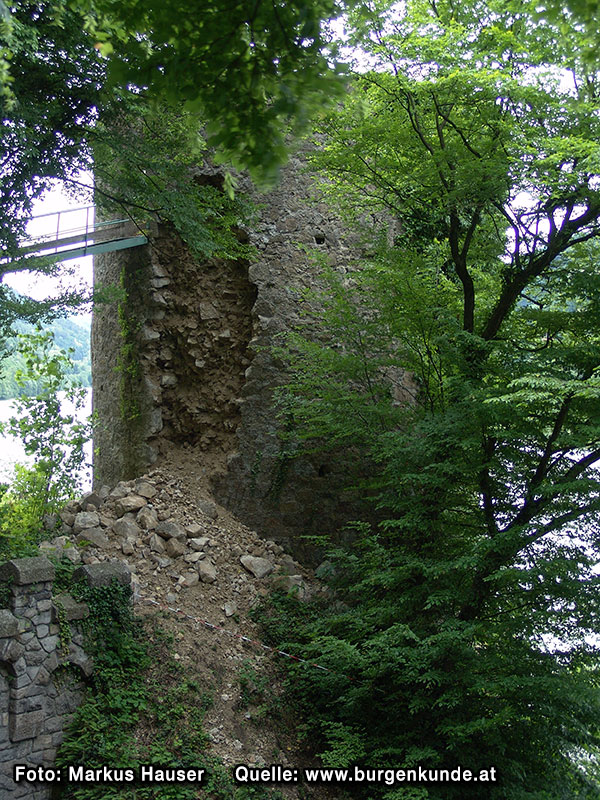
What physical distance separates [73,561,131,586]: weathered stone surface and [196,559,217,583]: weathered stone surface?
120 cm

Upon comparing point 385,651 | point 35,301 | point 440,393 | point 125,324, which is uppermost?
point 125,324

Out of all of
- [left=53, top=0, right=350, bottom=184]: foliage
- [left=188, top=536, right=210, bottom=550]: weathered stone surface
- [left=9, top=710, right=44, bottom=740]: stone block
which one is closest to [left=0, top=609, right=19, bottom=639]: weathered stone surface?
[left=9, top=710, right=44, bottom=740]: stone block

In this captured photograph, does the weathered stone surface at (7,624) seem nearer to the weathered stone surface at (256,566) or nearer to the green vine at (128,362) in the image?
the weathered stone surface at (256,566)

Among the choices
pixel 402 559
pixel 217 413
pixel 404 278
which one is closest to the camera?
pixel 402 559

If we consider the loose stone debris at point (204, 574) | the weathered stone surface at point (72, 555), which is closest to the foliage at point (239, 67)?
the loose stone debris at point (204, 574)

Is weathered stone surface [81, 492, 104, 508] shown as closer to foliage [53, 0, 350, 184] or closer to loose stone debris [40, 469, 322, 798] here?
loose stone debris [40, 469, 322, 798]

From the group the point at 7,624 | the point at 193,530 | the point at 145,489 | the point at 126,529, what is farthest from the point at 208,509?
the point at 7,624

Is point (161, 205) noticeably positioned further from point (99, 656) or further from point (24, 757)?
point (24, 757)

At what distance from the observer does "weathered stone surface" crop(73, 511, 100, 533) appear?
7520mm

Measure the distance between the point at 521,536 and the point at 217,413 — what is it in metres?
4.50

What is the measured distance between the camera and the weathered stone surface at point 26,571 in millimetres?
5750

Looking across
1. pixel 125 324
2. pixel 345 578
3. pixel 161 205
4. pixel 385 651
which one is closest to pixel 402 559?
pixel 385 651

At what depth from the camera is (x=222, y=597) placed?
7.53 metres

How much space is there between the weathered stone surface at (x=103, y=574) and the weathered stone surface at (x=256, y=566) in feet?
5.70
